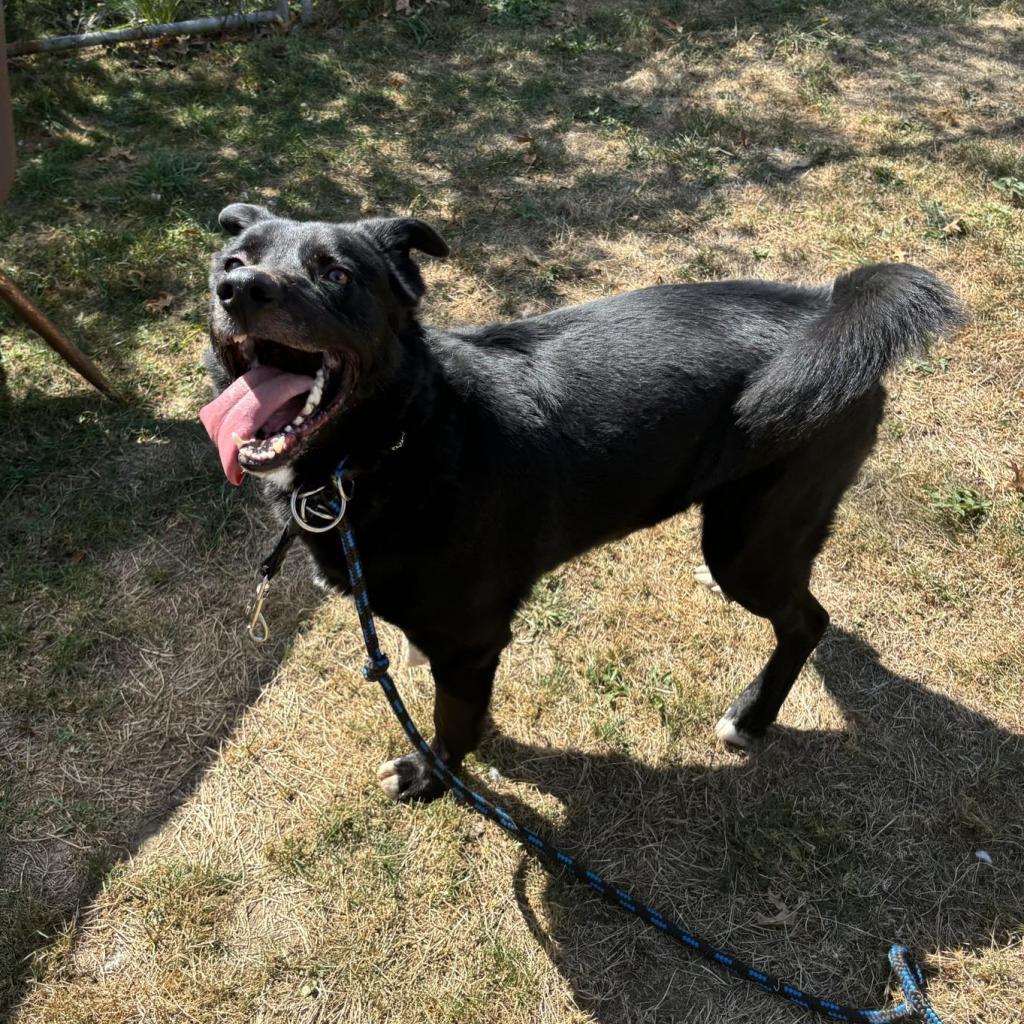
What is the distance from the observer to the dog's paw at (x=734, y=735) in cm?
313

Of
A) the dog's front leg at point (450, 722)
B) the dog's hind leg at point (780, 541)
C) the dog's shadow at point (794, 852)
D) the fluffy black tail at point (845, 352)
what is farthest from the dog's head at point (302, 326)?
the dog's shadow at point (794, 852)

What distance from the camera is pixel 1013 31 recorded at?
725 cm

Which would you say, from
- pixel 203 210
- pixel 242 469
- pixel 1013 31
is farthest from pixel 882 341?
pixel 1013 31

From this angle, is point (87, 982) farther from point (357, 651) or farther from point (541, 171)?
point (541, 171)

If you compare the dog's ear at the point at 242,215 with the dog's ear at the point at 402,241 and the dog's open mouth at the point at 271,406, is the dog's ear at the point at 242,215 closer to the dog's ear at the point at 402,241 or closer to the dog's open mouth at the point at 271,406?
the dog's ear at the point at 402,241

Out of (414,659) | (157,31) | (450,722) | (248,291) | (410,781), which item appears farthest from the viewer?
(157,31)

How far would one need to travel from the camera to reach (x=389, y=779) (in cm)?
298

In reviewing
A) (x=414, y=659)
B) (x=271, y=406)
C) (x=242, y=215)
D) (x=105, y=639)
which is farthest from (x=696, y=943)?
(x=242, y=215)

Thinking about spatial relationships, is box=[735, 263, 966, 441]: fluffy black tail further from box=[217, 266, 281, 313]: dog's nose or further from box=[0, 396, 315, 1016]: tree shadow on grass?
box=[0, 396, 315, 1016]: tree shadow on grass

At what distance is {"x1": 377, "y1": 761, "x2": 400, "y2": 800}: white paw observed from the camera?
A: 2.97 meters

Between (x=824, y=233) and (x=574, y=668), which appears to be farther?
(x=824, y=233)

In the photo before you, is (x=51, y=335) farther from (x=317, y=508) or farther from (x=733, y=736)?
(x=733, y=736)

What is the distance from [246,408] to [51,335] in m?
2.33

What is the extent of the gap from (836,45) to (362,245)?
6463 millimetres
